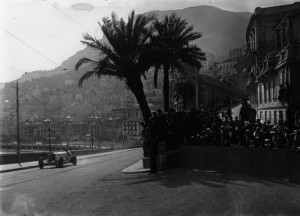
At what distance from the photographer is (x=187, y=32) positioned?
2194 cm

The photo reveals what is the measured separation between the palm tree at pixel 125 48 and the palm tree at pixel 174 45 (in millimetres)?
620

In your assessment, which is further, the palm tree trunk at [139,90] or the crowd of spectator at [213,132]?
the palm tree trunk at [139,90]

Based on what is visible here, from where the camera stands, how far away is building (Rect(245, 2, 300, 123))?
71.2ft

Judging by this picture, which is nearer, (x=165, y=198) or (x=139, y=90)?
(x=165, y=198)

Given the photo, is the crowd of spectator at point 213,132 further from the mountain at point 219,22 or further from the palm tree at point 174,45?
the mountain at point 219,22

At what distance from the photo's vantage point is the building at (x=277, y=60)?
2169 cm

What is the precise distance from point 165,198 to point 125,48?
361 inches

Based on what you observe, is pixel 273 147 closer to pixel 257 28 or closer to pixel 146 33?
pixel 146 33

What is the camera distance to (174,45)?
1811 cm

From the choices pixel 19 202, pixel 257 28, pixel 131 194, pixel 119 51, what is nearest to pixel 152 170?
pixel 131 194

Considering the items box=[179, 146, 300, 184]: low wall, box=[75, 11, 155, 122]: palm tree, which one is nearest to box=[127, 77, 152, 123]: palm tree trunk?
box=[75, 11, 155, 122]: palm tree

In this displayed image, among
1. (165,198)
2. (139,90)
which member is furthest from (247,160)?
(139,90)

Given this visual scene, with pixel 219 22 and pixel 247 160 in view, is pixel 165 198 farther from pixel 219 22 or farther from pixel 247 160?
pixel 219 22

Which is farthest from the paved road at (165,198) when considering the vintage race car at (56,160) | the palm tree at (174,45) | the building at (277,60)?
the vintage race car at (56,160)
